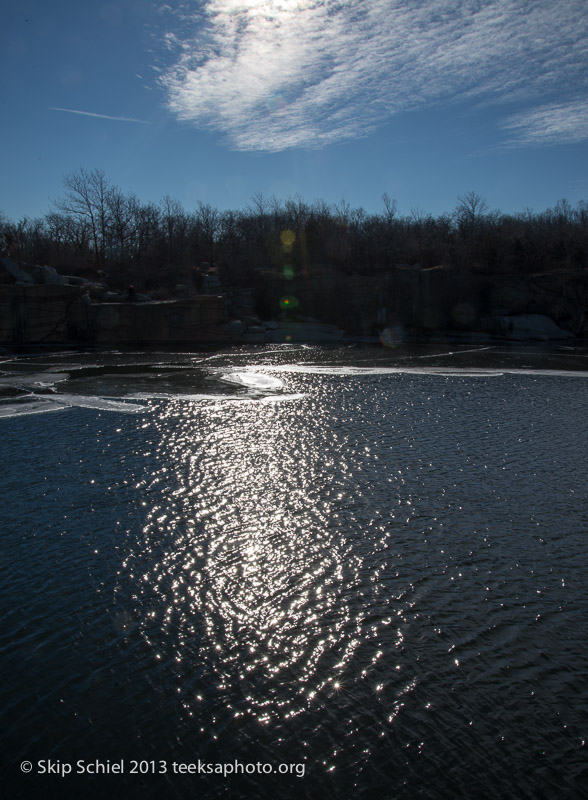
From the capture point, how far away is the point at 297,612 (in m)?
5.78

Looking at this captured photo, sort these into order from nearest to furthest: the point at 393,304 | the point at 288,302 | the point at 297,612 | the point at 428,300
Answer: the point at 297,612 → the point at 393,304 → the point at 428,300 → the point at 288,302

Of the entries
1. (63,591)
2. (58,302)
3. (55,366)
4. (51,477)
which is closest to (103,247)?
(58,302)

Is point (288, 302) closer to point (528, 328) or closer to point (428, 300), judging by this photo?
point (428, 300)

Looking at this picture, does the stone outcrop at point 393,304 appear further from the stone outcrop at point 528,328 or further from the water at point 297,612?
the water at point 297,612

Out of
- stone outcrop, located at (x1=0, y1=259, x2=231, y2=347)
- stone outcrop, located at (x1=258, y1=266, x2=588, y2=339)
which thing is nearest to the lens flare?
stone outcrop, located at (x1=258, y1=266, x2=588, y2=339)

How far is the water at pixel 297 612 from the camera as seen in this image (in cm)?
407

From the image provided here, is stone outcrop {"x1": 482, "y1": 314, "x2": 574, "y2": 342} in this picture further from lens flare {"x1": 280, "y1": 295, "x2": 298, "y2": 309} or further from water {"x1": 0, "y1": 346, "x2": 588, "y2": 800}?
water {"x1": 0, "y1": 346, "x2": 588, "y2": 800}

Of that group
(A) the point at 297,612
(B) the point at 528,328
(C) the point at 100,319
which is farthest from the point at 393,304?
(A) the point at 297,612

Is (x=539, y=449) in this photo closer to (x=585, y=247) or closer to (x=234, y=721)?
(x=234, y=721)

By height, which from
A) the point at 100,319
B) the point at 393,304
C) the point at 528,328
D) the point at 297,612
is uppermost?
the point at 393,304

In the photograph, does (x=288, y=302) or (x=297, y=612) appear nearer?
(x=297, y=612)

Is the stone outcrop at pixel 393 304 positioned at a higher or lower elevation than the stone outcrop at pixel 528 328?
higher

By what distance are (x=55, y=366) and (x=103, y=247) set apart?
29.6 m

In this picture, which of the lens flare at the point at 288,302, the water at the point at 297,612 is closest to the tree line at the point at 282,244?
the lens flare at the point at 288,302
